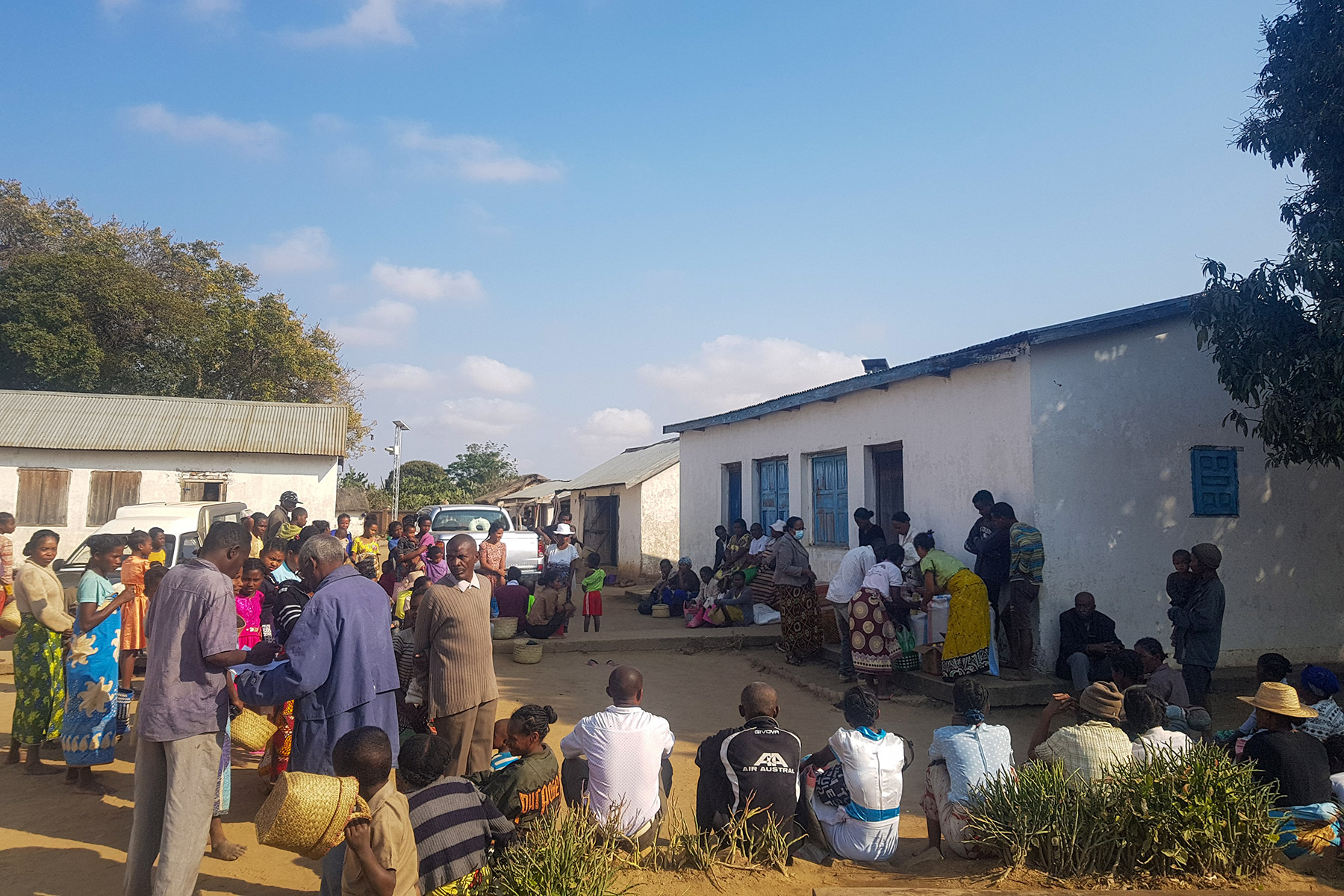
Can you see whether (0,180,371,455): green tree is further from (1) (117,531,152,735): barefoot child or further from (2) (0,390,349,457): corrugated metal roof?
(1) (117,531,152,735): barefoot child

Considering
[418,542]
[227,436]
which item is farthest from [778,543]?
[227,436]

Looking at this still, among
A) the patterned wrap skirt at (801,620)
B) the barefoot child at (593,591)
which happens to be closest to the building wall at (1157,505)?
the patterned wrap skirt at (801,620)

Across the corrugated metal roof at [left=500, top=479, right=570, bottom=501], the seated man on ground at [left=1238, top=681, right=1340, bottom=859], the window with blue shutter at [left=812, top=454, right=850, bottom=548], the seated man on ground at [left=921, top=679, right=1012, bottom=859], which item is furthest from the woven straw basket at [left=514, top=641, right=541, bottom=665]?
the corrugated metal roof at [left=500, top=479, right=570, bottom=501]

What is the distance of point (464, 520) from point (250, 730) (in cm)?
942

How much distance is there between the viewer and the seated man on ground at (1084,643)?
7.38m

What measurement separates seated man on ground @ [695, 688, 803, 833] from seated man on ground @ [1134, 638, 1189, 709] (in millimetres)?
2926

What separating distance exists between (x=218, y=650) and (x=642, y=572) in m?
16.6

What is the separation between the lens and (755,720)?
14.1ft

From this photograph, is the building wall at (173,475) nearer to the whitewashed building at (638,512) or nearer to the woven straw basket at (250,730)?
the whitewashed building at (638,512)

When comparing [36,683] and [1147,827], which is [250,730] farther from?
[1147,827]

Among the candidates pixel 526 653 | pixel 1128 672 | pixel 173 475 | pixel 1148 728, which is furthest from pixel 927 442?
pixel 173 475

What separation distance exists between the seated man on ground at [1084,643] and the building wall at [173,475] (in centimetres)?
1733

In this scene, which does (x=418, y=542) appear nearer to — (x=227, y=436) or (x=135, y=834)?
(x=135, y=834)

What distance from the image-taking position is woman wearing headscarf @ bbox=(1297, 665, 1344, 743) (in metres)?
4.96
